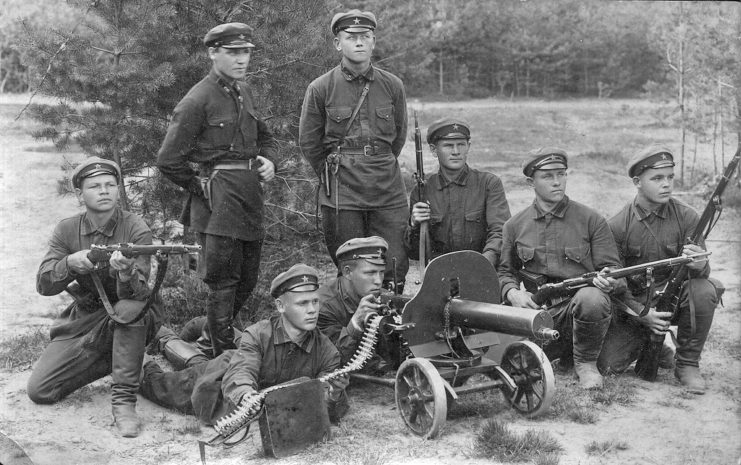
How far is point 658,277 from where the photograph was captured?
672cm

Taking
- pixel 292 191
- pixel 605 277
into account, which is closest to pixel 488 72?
pixel 292 191

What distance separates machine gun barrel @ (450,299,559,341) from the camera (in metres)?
5.16

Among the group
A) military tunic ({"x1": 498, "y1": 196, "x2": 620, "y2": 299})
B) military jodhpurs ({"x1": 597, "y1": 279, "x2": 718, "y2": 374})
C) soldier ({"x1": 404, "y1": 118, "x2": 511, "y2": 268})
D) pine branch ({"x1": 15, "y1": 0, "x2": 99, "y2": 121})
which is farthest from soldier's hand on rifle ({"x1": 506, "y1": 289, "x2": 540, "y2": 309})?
pine branch ({"x1": 15, "y1": 0, "x2": 99, "y2": 121})

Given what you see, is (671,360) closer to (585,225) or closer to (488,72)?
(585,225)

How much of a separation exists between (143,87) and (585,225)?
3606 millimetres

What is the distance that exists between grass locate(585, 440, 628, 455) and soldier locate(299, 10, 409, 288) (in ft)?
6.45

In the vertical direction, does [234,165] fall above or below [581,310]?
above

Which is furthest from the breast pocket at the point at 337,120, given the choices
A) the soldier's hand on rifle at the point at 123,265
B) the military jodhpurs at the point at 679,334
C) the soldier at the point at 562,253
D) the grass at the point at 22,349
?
the grass at the point at 22,349

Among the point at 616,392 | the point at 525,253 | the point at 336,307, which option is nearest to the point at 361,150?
the point at 336,307

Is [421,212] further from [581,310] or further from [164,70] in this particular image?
[164,70]

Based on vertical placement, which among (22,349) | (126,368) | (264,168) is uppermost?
(264,168)

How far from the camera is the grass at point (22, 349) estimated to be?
6.70 metres

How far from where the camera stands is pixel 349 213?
6.69m

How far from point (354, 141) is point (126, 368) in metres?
2.36
